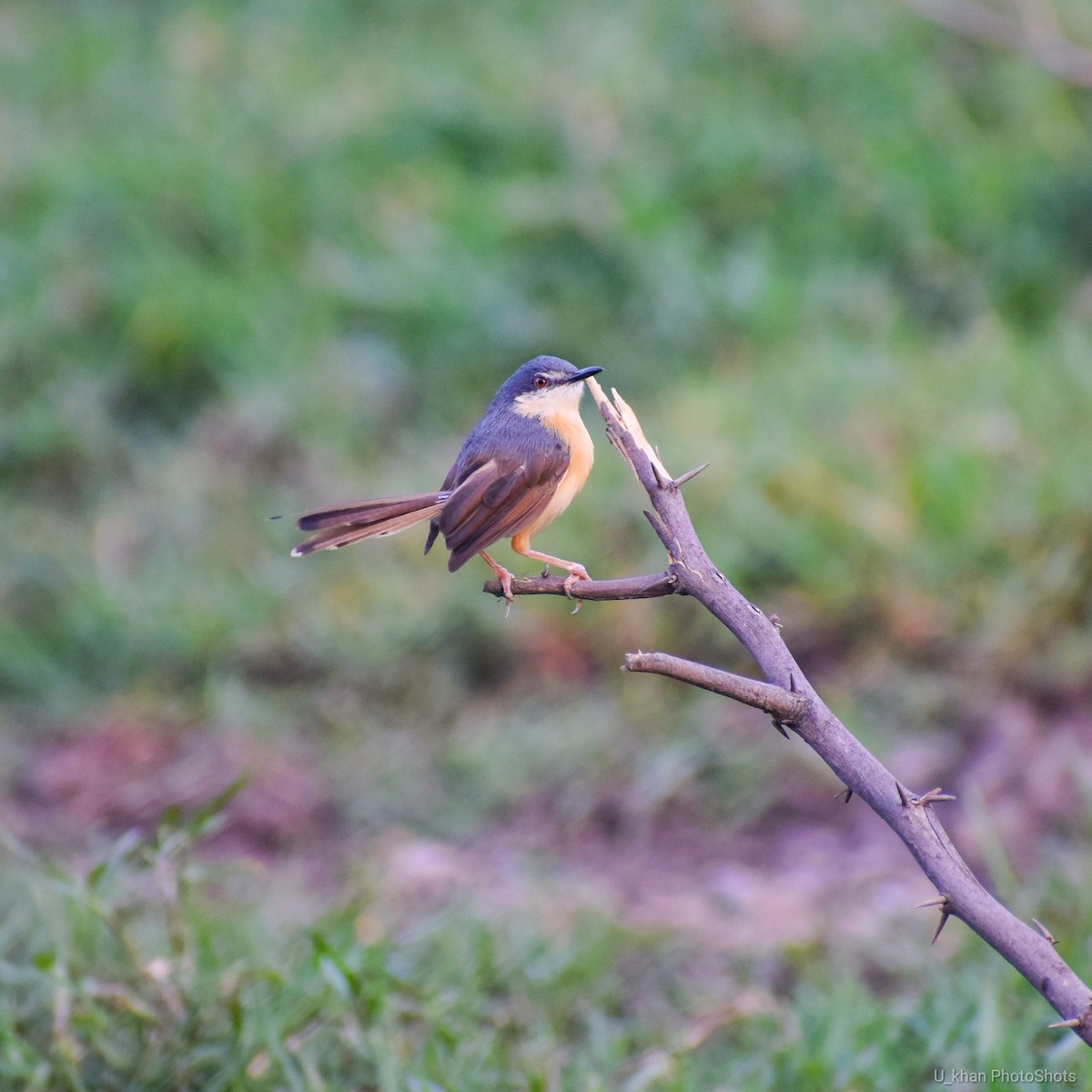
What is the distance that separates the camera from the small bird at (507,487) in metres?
2.00

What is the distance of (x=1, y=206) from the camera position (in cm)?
793

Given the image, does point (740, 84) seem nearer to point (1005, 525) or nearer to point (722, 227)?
point (722, 227)

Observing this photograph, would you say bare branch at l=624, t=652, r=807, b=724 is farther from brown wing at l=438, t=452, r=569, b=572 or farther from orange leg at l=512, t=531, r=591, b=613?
brown wing at l=438, t=452, r=569, b=572

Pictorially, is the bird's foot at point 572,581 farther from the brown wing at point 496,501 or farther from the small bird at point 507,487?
the brown wing at point 496,501

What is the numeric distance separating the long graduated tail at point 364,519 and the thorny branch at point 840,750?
1.28ft

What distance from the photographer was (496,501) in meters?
2.10

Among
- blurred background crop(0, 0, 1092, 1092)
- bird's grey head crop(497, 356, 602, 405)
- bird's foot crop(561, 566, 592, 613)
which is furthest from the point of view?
blurred background crop(0, 0, 1092, 1092)

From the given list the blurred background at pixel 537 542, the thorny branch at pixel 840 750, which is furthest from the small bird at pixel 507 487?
the blurred background at pixel 537 542

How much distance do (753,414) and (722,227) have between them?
1999 millimetres

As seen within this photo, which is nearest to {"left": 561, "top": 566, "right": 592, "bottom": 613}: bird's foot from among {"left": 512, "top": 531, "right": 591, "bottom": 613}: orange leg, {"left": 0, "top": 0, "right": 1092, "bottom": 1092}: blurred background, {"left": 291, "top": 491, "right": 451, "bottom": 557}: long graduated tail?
{"left": 512, "top": 531, "right": 591, "bottom": 613}: orange leg

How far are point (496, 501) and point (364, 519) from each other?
21cm

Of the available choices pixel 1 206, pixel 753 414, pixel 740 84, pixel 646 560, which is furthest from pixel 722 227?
pixel 1 206

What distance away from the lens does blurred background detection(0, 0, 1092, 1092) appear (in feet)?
10.6

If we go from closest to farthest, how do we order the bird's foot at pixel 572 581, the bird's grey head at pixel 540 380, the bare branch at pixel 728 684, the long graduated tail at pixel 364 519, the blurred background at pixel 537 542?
the bare branch at pixel 728 684, the bird's foot at pixel 572 581, the long graduated tail at pixel 364 519, the bird's grey head at pixel 540 380, the blurred background at pixel 537 542
